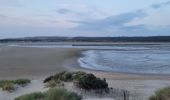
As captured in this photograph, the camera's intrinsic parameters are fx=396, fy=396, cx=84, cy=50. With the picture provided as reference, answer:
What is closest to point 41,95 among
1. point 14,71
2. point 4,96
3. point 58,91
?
point 58,91

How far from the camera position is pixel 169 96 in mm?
10055

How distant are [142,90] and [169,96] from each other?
3.63 meters

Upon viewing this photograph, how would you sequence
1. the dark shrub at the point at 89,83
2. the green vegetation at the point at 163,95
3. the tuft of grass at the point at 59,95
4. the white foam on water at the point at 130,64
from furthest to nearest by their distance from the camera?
the white foam on water at the point at 130,64, the dark shrub at the point at 89,83, the green vegetation at the point at 163,95, the tuft of grass at the point at 59,95

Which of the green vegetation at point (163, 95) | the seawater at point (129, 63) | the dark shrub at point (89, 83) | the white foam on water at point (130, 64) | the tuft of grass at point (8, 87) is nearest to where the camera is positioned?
the green vegetation at point (163, 95)

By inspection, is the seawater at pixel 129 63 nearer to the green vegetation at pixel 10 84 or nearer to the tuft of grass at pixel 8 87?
the green vegetation at pixel 10 84

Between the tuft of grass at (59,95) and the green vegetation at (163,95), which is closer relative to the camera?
the tuft of grass at (59,95)

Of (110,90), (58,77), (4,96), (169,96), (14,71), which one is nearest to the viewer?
(169,96)

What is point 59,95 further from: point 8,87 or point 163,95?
point 8,87

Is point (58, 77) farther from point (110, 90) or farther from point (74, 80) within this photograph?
point (110, 90)

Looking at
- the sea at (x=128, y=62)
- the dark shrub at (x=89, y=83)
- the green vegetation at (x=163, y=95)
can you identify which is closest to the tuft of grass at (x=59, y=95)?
the green vegetation at (x=163, y=95)

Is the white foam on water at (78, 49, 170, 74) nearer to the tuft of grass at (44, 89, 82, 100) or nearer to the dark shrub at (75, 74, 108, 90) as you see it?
the dark shrub at (75, 74, 108, 90)

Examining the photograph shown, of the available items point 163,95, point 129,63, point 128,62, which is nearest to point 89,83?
point 163,95

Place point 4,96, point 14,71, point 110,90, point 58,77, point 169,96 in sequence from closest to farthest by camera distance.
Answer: point 169,96 → point 4,96 → point 110,90 → point 58,77 → point 14,71

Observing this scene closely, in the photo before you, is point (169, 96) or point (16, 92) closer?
point (169, 96)
